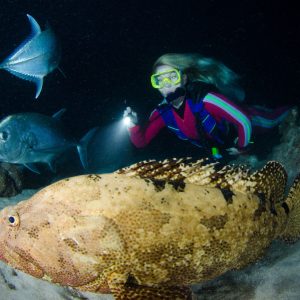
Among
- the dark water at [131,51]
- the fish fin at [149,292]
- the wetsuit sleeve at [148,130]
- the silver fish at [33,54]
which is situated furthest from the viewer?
the dark water at [131,51]

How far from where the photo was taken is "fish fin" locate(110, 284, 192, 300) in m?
2.07

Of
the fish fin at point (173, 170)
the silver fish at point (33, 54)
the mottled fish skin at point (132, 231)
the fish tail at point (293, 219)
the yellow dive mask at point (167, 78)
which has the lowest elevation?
the fish tail at point (293, 219)

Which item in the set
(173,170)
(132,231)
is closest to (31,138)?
(173,170)

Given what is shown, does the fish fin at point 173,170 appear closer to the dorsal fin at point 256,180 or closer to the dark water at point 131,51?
the dorsal fin at point 256,180

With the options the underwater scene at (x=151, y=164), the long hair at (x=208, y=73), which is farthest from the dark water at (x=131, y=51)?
the long hair at (x=208, y=73)

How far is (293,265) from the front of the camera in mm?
2822

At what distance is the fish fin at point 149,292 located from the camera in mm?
2074

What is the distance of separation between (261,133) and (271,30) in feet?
24.9

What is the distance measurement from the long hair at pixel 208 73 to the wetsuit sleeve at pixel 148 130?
52.9 inches

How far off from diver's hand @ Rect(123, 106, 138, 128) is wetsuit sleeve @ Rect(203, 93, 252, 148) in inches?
53.5

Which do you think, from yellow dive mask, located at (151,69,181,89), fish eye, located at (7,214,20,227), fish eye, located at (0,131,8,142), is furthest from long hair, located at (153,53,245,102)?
fish eye, located at (7,214,20,227)

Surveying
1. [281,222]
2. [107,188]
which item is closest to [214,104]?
[281,222]

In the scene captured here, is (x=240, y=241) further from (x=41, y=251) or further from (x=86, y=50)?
(x=86, y=50)

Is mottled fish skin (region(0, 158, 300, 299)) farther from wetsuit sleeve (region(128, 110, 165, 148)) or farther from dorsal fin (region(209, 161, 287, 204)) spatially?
wetsuit sleeve (region(128, 110, 165, 148))
